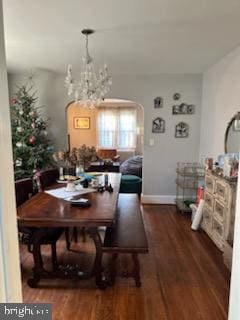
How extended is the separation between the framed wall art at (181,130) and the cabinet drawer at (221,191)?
5.98 feet

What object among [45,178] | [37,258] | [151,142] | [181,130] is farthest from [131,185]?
[37,258]

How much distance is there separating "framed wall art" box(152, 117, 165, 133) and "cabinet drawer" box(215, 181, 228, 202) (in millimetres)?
1920

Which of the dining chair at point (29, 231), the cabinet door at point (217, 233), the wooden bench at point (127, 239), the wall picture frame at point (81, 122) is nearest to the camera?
the wooden bench at point (127, 239)

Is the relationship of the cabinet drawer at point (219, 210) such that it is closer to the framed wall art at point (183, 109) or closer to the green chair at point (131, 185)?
the framed wall art at point (183, 109)

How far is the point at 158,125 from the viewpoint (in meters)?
4.59

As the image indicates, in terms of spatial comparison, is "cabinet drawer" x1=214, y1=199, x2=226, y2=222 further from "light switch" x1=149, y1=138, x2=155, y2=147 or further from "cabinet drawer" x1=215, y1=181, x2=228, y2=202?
"light switch" x1=149, y1=138, x2=155, y2=147

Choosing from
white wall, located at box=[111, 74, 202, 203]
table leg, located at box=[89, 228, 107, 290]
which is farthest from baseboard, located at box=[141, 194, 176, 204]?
table leg, located at box=[89, 228, 107, 290]

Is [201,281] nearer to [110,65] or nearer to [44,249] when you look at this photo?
[44,249]

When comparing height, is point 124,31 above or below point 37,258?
above

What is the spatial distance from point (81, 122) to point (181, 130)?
4253 mm

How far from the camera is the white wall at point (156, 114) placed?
4473mm

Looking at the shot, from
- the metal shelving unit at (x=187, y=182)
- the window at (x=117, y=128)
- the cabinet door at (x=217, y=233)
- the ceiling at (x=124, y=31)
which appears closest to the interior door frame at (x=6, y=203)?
the ceiling at (x=124, y=31)

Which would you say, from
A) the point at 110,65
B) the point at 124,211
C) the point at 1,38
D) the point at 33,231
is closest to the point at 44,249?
the point at 33,231

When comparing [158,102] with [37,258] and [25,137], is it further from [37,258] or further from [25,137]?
[37,258]
